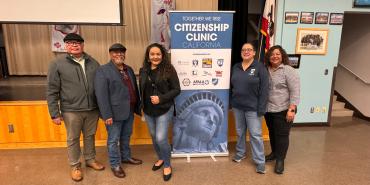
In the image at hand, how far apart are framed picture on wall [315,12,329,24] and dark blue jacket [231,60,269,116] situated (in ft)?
6.82

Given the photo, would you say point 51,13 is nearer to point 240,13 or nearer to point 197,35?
point 197,35

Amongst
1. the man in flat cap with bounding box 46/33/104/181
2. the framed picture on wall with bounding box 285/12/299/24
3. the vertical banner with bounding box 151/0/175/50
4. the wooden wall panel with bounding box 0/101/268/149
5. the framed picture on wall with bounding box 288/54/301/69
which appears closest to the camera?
the man in flat cap with bounding box 46/33/104/181

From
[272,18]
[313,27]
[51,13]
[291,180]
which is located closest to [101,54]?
[51,13]

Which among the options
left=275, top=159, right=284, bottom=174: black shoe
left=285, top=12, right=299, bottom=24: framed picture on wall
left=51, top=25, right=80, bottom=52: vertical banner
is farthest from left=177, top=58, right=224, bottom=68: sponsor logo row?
left=51, top=25, right=80, bottom=52: vertical banner

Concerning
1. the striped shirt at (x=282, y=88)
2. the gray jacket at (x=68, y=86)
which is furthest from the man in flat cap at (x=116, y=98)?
the striped shirt at (x=282, y=88)

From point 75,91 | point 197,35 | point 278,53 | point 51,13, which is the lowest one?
point 75,91

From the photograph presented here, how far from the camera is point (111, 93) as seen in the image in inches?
101

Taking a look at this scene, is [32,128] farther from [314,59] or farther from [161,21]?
[314,59]

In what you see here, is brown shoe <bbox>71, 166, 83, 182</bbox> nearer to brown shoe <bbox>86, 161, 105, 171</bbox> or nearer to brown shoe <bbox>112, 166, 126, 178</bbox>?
brown shoe <bbox>86, 161, 105, 171</bbox>

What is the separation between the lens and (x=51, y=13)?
11.4ft

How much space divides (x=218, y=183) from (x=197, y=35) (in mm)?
1586

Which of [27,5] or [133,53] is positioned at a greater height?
[27,5]

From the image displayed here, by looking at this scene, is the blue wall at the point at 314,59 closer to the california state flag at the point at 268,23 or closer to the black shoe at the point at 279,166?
the california state flag at the point at 268,23

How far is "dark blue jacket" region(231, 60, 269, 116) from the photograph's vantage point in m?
2.69
